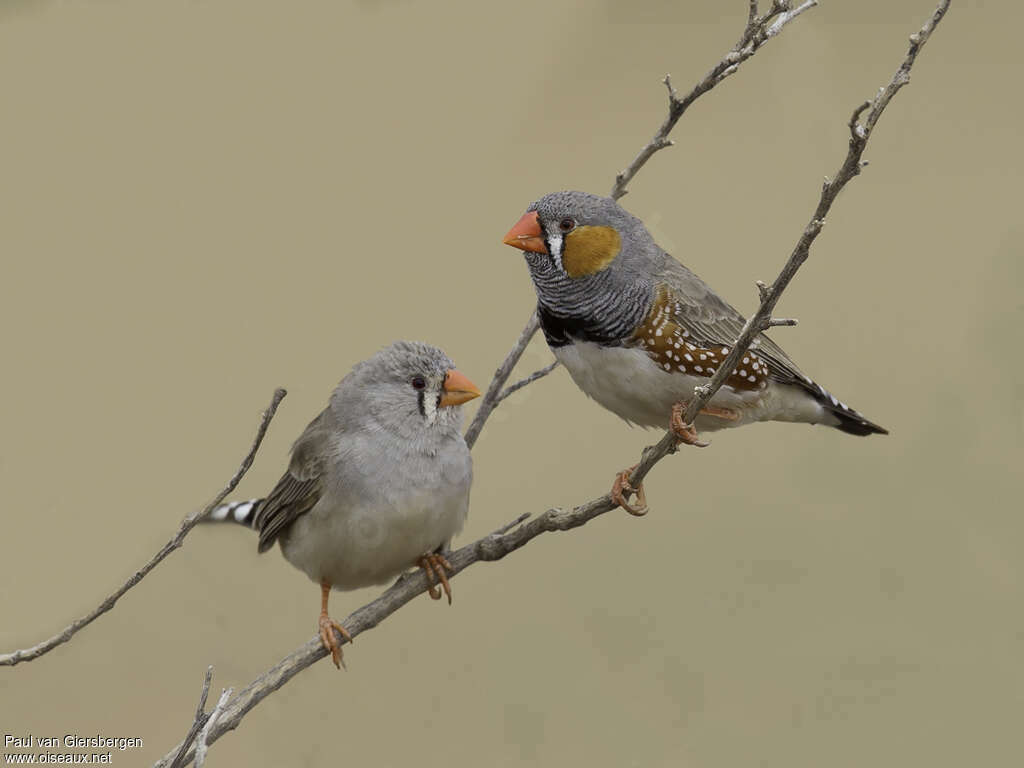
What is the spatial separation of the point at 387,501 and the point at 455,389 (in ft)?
1.39

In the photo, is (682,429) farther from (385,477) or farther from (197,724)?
(197,724)

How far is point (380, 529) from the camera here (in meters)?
3.63

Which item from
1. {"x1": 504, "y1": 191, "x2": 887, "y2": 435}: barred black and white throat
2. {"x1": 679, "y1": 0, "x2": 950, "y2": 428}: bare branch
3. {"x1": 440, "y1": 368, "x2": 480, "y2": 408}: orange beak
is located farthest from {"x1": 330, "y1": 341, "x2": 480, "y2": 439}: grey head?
{"x1": 679, "y1": 0, "x2": 950, "y2": 428}: bare branch

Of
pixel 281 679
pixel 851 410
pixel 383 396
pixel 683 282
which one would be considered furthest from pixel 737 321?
pixel 281 679

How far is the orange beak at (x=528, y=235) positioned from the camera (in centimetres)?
382

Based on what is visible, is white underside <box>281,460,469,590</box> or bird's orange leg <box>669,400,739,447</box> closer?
bird's orange leg <box>669,400,739,447</box>

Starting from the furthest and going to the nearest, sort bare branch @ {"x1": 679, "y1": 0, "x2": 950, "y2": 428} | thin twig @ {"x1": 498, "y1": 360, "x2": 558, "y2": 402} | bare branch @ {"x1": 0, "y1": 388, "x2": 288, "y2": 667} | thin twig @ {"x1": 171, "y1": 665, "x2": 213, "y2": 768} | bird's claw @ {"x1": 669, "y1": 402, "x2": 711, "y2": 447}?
thin twig @ {"x1": 498, "y1": 360, "x2": 558, "y2": 402} < bird's claw @ {"x1": 669, "y1": 402, "x2": 711, "y2": 447} < bare branch @ {"x1": 0, "y1": 388, "x2": 288, "y2": 667} < thin twig @ {"x1": 171, "y1": 665, "x2": 213, "y2": 768} < bare branch @ {"x1": 679, "y1": 0, "x2": 950, "y2": 428}

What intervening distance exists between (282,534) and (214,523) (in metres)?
0.48

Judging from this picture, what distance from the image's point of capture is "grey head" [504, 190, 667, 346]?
379cm

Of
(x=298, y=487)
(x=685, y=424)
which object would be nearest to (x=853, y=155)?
(x=685, y=424)

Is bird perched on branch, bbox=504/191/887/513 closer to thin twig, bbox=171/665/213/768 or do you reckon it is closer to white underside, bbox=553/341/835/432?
white underside, bbox=553/341/835/432

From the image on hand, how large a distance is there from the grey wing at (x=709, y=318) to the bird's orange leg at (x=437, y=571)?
1.13 meters

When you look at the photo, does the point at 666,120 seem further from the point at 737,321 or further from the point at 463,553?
the point at 463,553

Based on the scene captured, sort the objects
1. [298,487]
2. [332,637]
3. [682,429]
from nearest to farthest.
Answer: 1. [682,429]
2. [332,637]
3. [298,487]
